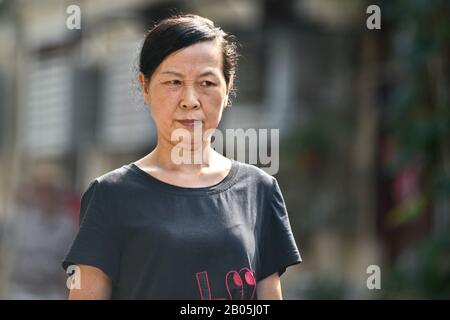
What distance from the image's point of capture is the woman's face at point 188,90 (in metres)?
1.71

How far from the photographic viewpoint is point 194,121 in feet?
5.63

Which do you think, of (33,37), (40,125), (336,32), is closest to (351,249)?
(336,32)

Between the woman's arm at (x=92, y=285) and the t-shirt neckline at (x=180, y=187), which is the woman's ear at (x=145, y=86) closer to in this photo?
the t-shirt neckline at (x=180, y=187)

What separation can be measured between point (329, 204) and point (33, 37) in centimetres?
521

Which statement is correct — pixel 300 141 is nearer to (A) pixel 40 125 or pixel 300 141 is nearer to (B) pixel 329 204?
(B) pixel 329 204

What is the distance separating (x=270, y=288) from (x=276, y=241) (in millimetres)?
84

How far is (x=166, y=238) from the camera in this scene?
1.66 meters

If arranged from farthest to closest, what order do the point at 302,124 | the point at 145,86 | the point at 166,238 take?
the point at 302,124 < the point at 145,86 < the point at 166,238

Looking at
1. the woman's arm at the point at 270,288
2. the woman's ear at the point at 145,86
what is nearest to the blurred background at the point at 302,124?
the woman's ear at the point at 145,86

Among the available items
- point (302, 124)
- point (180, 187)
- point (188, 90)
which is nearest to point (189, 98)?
point (188, 90)

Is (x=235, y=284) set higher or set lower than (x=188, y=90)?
lower

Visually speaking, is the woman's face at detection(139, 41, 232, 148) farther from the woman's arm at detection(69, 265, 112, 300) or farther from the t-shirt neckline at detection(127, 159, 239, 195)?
the woman's arm at detection(69, 265, 112, 300)

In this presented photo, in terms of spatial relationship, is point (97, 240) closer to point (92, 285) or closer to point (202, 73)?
point (92, 285)

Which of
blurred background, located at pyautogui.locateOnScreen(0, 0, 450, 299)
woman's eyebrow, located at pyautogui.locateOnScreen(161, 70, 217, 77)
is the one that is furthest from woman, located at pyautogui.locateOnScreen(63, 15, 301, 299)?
blurred background, located at pyautogui.locateOnScreen(0, 0, 450, 299)
